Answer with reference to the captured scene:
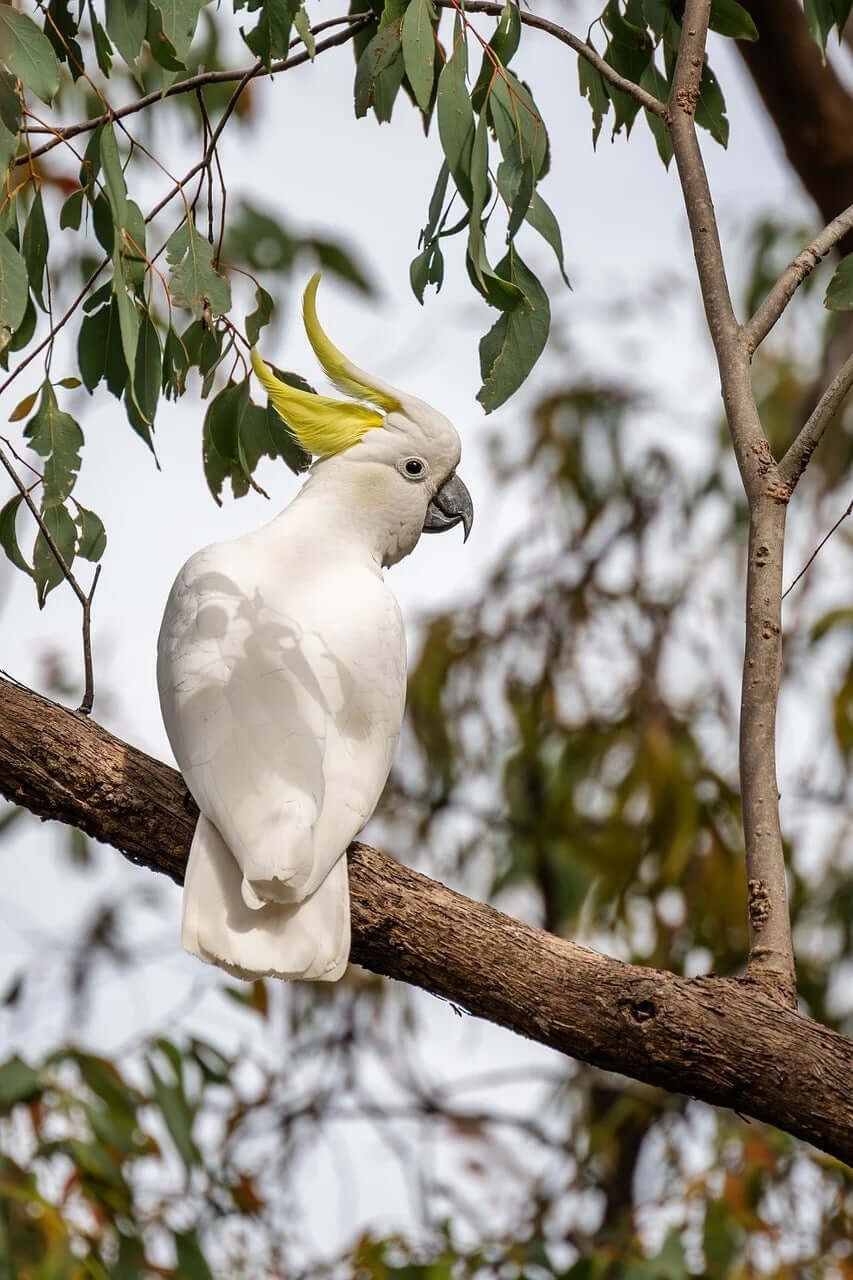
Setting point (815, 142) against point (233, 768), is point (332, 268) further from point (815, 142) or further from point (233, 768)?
point (233, 768)

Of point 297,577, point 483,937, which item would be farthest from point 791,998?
point 297,577

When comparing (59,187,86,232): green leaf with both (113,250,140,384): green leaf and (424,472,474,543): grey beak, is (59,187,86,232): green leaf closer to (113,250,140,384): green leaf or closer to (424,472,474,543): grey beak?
(113,250,140,384): green leaf

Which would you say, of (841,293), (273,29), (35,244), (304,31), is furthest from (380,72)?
(841,293)

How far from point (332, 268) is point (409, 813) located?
151 centimetres

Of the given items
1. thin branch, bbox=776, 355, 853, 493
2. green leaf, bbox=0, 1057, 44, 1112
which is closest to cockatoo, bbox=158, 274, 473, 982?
thin branch, bbox=776, 355, 853, 493

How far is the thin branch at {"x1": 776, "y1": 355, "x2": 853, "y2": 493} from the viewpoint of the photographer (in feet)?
5.13

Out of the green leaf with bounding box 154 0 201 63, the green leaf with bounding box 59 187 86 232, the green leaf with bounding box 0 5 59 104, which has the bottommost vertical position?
the green leaf with bounding box 59 187 86 232

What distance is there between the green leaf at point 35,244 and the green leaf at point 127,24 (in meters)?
0.30

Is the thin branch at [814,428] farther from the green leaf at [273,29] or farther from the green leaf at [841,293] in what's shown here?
the green leaf at [273,29]

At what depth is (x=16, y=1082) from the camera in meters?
2.64

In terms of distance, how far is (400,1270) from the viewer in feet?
8.90

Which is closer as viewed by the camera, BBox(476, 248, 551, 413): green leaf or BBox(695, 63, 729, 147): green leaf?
BBox(476, 248, 551, 413): green leaf

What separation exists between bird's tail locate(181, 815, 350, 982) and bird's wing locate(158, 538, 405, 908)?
0.03 metres

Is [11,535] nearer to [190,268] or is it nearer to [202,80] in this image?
[190,268]
